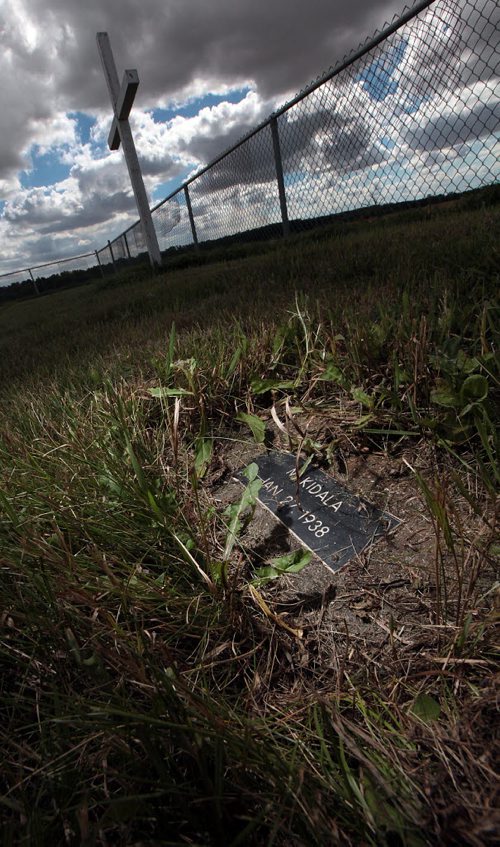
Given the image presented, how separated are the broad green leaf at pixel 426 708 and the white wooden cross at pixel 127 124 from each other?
331 inches

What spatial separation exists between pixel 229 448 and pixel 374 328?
614 mm

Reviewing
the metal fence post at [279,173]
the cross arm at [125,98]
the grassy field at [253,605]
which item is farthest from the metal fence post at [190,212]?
the grassy field at [253,605]

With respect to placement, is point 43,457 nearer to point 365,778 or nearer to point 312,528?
point 312,528

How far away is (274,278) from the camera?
318 cm

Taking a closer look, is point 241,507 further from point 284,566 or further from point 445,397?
point 445,397

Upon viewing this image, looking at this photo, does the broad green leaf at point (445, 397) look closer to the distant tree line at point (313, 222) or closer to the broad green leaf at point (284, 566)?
the broad green leaf at point (284, 566)

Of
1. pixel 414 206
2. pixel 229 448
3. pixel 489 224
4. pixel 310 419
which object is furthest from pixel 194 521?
pixel 414 206

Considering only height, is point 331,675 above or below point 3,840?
below

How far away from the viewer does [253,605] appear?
2.83ft

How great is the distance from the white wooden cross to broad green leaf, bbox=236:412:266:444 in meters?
7.53

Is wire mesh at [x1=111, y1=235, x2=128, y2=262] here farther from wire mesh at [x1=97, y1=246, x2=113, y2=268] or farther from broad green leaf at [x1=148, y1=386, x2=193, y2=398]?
broad green leaf at [x1=148, y1=386, x2=193, y2=398]

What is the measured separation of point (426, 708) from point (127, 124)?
31.7 ft

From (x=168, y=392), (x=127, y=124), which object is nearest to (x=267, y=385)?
(x=168, y=392)

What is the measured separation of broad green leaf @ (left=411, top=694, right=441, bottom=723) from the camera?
0.60m
